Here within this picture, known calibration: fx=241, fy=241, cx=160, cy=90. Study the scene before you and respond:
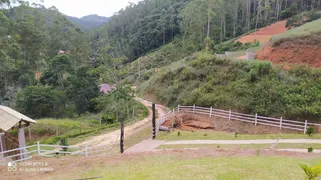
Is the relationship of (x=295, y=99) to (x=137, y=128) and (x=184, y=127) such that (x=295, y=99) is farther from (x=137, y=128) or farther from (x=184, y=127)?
(x=137, y=128)

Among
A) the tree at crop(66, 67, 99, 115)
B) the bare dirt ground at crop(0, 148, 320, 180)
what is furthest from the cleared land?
the tree at crop(66, 67, 99, 115)

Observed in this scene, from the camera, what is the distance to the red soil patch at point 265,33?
41.4 meters

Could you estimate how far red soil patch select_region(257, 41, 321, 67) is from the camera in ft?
70.6

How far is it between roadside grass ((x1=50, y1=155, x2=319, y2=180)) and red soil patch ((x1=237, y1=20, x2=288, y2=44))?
116 feet

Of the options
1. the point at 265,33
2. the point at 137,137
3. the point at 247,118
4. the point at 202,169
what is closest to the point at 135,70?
the point at 265,33

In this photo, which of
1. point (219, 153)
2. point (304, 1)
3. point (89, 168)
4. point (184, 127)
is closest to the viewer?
point (89, 168)

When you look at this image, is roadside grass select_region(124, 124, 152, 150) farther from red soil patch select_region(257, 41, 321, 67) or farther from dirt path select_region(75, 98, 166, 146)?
red soil patch select_region(257, 41, 321, 67)

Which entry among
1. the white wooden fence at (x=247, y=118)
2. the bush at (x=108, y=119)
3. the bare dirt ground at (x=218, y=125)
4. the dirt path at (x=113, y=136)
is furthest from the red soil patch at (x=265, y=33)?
the dirt path at (x=113, y=136)

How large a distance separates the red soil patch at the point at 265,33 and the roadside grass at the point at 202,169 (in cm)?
3551

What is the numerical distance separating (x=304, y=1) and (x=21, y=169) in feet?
215

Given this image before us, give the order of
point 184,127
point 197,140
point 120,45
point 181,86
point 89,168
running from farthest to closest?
point 120,45 < point 181,86 < point 184,127 < point 197,140 < point 89,168

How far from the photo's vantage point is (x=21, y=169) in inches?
367

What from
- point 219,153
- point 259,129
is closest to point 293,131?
point 259,129

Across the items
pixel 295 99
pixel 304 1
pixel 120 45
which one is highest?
pixel 304 1
